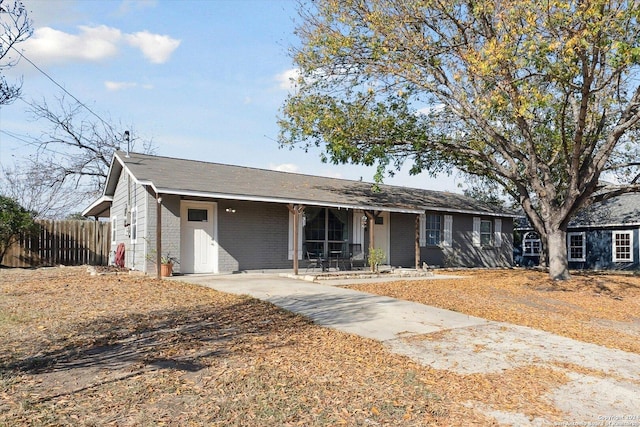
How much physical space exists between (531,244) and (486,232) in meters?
6.96

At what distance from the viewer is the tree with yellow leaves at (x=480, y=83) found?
1080 cm

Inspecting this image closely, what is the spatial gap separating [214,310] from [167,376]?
3.78 meters

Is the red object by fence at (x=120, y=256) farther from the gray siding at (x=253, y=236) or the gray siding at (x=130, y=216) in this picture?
the gray siding at (x=253, y=236)

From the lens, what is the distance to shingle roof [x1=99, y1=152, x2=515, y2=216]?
1378 centimetres

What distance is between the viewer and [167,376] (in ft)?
16.3

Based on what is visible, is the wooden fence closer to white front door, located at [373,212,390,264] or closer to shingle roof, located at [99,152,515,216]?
shingle roof, located at [99,152,515,216]

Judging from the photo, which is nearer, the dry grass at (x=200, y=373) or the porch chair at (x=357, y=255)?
the dry grass at (x=200, y=373)

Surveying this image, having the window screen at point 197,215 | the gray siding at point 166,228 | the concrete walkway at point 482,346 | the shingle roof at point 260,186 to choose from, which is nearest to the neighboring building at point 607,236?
the shingle roof at point 260,186

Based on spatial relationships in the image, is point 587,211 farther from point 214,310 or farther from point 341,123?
point 214,310

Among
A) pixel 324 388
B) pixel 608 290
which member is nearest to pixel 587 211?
pixel 608 290

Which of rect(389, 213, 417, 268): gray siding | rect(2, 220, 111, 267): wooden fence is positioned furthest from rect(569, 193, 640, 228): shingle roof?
rect(2, 220, 111, 267): wooden fence

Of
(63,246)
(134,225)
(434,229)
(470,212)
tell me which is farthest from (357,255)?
(63,246)

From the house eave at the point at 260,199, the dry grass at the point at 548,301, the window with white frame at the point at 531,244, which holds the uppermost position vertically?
the house eave at the point at 260,199

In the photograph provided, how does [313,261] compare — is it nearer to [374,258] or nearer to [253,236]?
[374,258]
